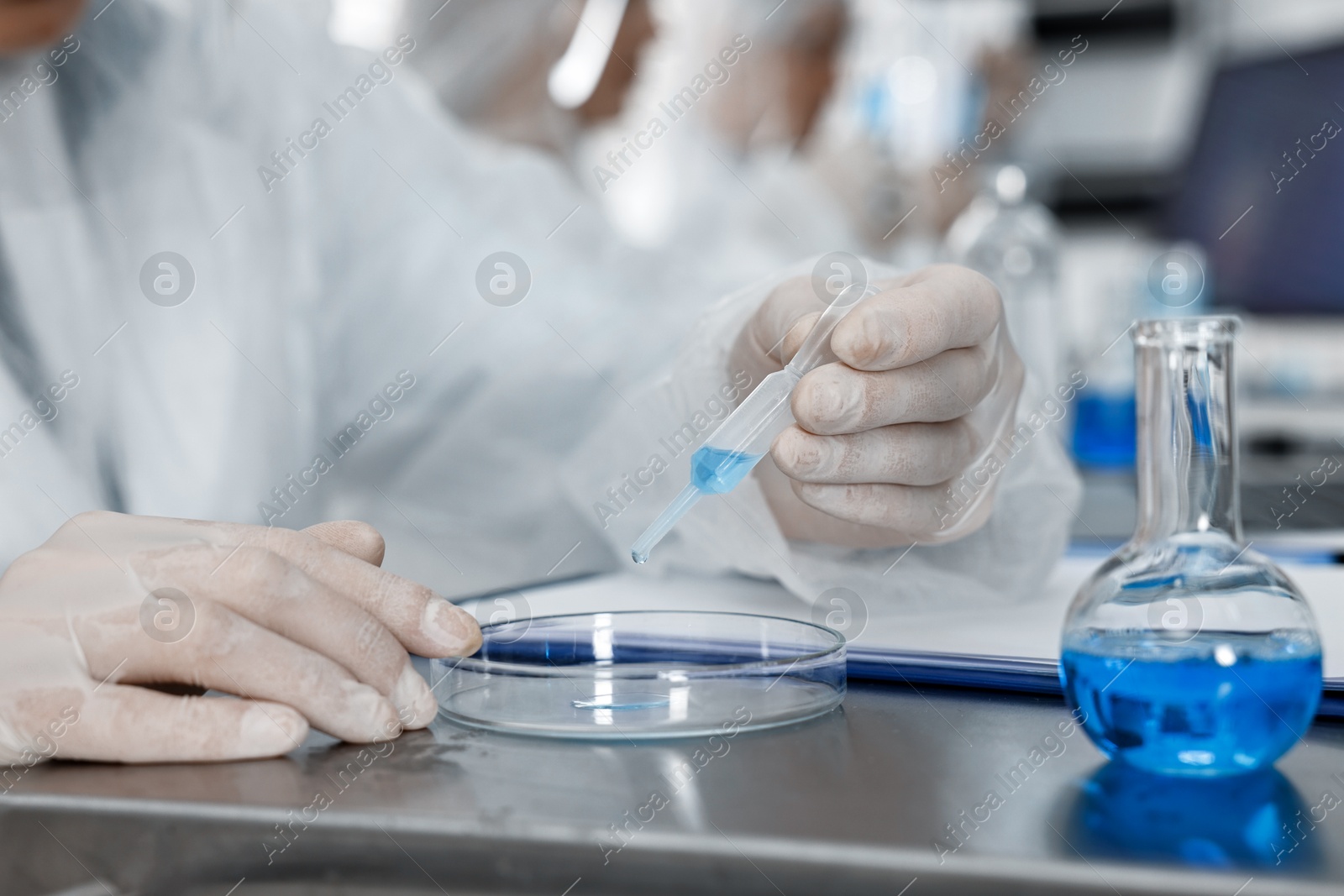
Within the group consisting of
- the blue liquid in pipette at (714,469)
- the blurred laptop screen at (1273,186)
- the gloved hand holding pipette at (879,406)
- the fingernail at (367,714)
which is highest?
the blurred laptop screen at (1273,186)

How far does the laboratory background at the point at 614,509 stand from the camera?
0.94 feet

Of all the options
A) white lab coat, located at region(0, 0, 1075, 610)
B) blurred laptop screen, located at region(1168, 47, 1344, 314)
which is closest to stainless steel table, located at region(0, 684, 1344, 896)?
white lab coat, located at region(0, 0, 1075, 610)

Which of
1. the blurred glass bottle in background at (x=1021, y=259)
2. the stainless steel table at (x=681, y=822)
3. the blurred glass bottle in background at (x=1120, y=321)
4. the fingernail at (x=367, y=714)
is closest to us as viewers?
the stainless steel table at (x=681, y=822)

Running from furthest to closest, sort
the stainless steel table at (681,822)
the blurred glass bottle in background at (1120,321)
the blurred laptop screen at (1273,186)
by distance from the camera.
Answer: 1. the blurred laptop screen at (1273,186)
2. the blurred glass bottle in background at (1120,321)
3. the stainless steel table at (681,822)

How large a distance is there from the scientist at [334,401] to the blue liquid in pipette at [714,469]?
30 millimetres

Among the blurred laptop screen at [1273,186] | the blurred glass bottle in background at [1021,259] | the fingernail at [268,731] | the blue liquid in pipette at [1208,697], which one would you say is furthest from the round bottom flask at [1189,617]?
the blurred laptop screen at [1273,186]

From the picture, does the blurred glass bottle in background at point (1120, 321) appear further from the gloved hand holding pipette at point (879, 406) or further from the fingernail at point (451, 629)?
the fingernail at point (451, 629)

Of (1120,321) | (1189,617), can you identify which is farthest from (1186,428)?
(1120,321)

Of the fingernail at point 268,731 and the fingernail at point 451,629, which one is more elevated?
the fingernail at point 451,629

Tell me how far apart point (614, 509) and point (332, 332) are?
1.68ft

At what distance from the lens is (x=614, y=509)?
79 cm

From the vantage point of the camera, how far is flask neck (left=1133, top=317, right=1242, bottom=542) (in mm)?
308

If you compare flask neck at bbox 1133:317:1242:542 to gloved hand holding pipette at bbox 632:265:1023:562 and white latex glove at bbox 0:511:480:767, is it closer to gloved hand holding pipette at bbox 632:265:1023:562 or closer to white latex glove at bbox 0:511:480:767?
gloved hand holding pipette at bbox 632:265:1023:562

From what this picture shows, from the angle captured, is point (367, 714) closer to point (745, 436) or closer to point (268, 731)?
point (268, 731)
